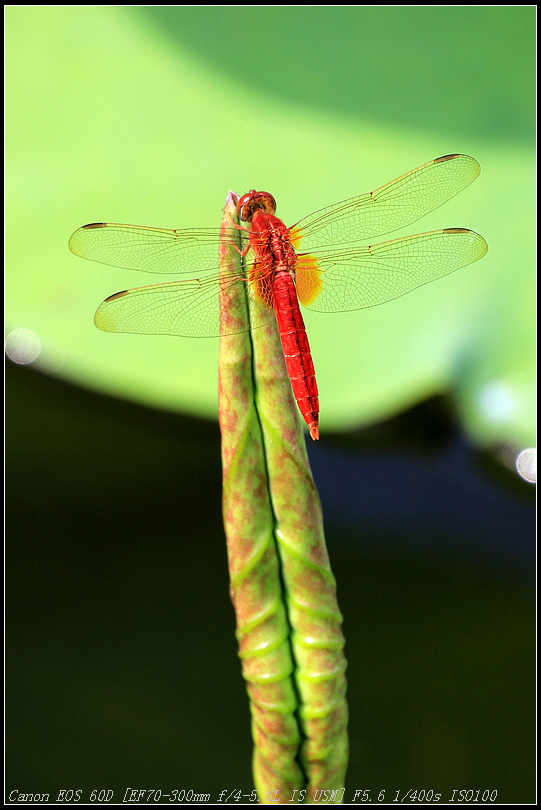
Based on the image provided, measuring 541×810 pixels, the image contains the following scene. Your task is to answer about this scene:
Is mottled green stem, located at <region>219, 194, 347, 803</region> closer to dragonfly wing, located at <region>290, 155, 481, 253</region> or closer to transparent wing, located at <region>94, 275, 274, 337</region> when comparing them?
transparent wing, located at <region>94, 275, 274, 337</region>

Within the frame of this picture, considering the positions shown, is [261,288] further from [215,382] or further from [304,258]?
[215,382]

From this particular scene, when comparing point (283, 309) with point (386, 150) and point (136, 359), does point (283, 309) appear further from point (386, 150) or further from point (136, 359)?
point (386, 150)

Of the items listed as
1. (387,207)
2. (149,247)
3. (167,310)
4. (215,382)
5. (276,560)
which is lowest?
(276,560)

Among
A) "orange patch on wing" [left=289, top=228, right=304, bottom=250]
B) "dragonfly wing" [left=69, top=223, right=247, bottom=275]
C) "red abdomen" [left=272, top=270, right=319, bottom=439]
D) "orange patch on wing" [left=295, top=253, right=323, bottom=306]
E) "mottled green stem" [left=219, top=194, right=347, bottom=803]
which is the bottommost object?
"mottled green stem" [left=219, top=194, right=347, bottom=803]

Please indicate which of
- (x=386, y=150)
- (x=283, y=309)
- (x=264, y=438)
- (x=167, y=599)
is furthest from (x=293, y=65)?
(x=167, y=599)

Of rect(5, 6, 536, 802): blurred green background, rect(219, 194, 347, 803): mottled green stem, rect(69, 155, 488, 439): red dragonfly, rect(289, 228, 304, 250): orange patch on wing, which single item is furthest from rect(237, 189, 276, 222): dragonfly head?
rect(5, 6, 536, 802): blurred green background

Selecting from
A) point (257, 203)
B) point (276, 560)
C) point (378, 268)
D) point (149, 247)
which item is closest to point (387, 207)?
point (378, 268)

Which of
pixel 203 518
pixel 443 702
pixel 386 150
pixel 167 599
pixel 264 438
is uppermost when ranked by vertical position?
pixel 386 150
